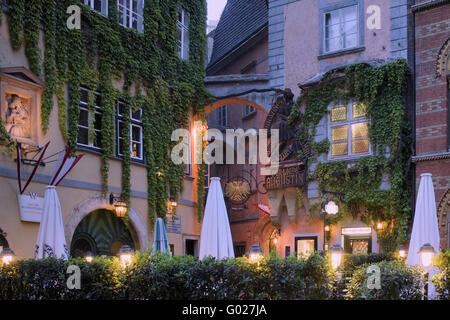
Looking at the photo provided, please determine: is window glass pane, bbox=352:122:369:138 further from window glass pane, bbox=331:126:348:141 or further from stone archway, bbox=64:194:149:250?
stone archway, bbox=64:194:149:250

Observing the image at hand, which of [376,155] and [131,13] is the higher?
[131,13]

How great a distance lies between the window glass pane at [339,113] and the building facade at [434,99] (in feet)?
7.95

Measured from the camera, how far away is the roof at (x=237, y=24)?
86.1ft

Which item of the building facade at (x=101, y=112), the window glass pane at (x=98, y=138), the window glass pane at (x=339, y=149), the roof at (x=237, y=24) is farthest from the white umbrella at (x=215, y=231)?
the roof at (x=237, y=24)

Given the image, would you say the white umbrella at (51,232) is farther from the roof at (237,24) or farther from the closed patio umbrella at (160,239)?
the roof at (237,24)

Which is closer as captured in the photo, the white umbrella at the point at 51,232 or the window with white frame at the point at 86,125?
the white umbrella at the point at 51,232

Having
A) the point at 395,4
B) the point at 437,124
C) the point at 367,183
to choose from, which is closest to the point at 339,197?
the point at 367,183

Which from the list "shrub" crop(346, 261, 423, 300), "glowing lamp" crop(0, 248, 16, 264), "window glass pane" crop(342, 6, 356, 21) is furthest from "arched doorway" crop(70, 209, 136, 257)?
"shrub" crop(346, 261, 423, 300)

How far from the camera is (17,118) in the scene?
15367mm

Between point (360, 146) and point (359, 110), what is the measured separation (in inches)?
42.0

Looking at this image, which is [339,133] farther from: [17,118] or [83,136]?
[17,118]

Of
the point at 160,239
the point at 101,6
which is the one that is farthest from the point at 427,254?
the point at 101,6

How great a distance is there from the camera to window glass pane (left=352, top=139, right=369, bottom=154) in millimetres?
19125

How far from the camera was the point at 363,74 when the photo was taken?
1906 centimetres
